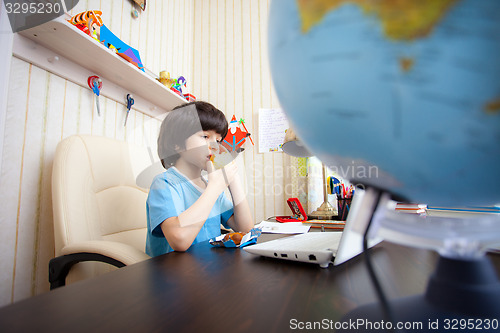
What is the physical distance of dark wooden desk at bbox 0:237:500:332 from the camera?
22 centimetres

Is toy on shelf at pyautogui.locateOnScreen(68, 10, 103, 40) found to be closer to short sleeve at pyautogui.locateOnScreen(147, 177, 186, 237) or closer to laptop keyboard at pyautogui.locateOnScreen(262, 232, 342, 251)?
short sleeve at pyautogui.locateOnScreen(147, 177, 186, 237)

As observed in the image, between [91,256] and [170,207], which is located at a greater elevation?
[170,207]

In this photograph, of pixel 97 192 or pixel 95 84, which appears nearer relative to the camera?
pixel 97 192

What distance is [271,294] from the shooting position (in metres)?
0.28

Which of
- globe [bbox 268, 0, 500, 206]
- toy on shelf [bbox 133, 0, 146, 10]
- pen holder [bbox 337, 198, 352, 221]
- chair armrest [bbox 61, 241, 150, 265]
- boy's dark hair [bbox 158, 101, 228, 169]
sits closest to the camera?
globe [bbox 268, 0, 500, 206]

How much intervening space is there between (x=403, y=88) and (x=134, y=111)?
1.34m

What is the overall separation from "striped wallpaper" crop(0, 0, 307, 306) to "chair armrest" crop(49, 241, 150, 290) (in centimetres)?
24

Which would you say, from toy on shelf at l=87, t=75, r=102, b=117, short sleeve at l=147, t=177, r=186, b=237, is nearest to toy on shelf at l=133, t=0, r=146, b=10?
toy on shelf at l=87, t=75, r=102, b=117

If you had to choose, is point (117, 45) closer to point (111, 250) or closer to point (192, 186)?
point (192, 186)

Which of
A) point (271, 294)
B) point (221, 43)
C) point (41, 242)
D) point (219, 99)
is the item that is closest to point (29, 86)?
point (41, 242)

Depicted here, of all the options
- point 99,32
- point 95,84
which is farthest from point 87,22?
point 95,84

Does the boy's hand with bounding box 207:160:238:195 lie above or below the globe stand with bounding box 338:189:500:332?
above

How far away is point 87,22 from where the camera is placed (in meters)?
0.88

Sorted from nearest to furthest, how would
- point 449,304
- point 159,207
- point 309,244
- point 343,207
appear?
point 449,304
point 309,244
point 159,207
point 343,207
